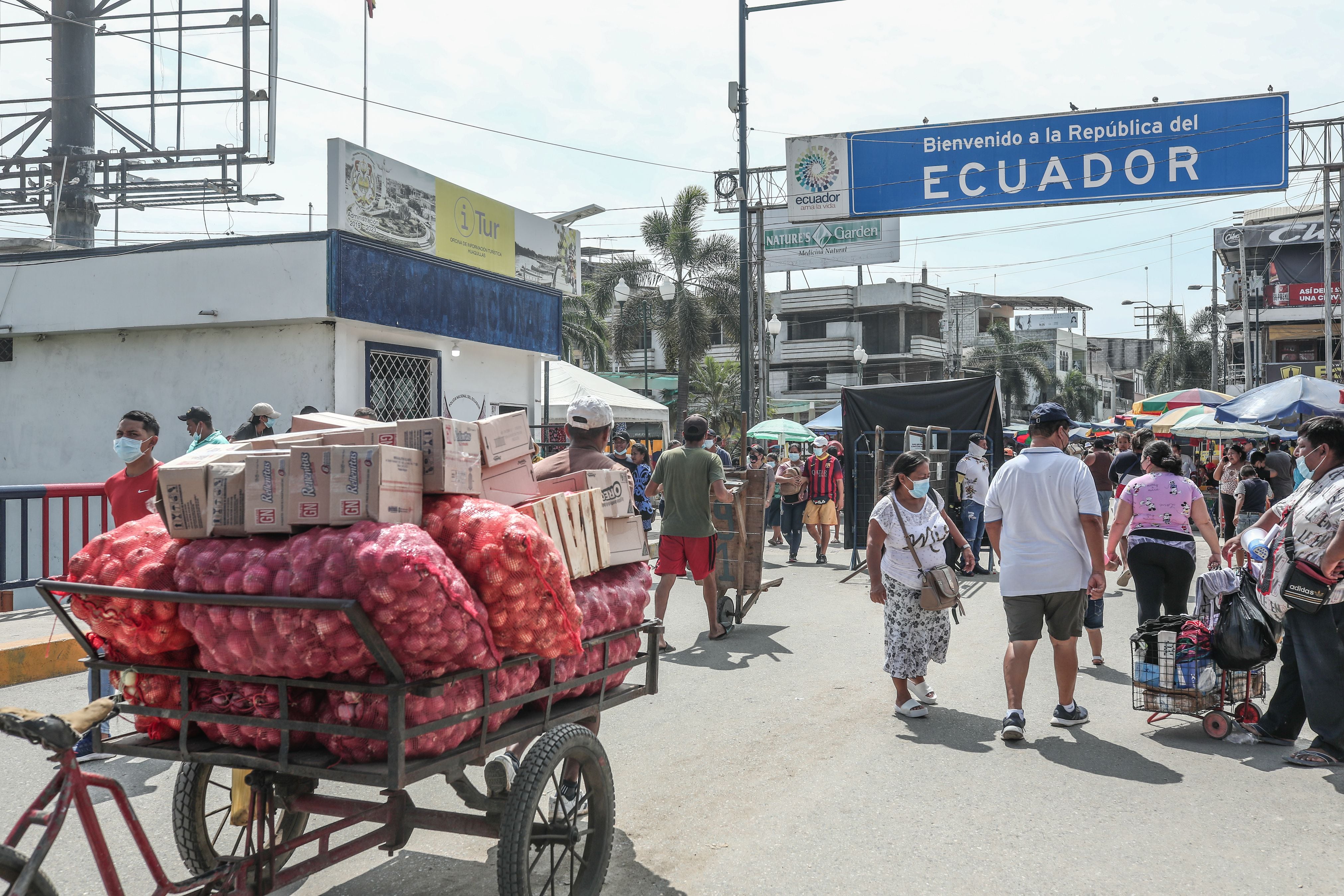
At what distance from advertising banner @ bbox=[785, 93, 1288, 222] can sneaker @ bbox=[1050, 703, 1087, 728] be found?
11.5 m

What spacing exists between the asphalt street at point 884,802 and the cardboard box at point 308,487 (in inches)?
67.7

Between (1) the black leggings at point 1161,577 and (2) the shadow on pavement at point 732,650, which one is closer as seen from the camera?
(1) the black leggings at point 1161,577

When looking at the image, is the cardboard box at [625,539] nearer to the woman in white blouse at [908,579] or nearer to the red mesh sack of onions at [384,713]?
the red mesh sack of onions at [384,713]

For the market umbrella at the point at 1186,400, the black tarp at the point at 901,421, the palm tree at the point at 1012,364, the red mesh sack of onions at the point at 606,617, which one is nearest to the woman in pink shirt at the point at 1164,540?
the red mesh sack of onions at the point at 606,617

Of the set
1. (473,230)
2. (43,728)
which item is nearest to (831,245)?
(473,230)

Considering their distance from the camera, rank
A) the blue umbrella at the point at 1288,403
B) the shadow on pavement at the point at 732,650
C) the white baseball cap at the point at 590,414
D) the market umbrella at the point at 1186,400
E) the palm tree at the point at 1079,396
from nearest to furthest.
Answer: the white baseball cap at the point at 590,414 < the shadow on pavement at the point at 732,650 < the blue umbrella at the point at 1288,403 < the market umbrella at the point at 1186,400 < the palm tree at the point at 1079,396

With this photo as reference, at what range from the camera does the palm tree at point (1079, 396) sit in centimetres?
7881

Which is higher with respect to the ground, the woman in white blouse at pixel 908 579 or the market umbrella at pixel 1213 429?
the market umbrella at pixel 1213 429

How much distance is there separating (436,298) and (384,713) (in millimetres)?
12568

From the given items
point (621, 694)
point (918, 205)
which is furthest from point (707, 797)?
point (918, 205)

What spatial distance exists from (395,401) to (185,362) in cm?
275

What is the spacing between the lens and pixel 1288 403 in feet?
53.3

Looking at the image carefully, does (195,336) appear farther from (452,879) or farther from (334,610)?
(334,610)

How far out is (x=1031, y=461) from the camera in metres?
6.03
